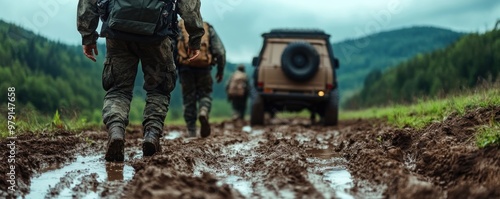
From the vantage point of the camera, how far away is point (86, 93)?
2502 centimetres

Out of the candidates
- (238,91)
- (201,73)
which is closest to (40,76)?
(238,91)

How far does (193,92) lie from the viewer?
25.6 feet

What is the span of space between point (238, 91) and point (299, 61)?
5.88 meters

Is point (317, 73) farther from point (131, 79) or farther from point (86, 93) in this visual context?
point (86, 93)

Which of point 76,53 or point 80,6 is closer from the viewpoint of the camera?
point 80,6

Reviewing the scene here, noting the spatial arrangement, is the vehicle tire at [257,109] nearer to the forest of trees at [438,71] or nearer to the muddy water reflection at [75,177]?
the muddy water reflection at [75,177]

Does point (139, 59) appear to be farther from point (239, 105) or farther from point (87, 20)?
point (239, 105)

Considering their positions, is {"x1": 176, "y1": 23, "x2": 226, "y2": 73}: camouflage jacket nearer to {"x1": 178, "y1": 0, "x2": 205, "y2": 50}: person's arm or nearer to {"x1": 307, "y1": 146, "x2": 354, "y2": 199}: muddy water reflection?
{"x1": 178, "y1": 0, "x2": 205, "y2": 50}: person's arm

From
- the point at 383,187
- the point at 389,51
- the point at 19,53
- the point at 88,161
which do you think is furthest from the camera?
the point at 389,51

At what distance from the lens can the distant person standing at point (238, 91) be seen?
16703 millimetres

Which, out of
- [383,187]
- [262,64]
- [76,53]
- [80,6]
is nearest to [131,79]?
[80,6]

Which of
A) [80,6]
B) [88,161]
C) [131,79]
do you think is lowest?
[88,161]

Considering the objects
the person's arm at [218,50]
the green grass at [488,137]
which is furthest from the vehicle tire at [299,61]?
the green grass at [488,137]

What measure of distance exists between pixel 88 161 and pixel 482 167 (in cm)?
287
